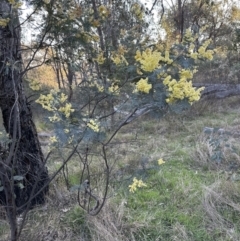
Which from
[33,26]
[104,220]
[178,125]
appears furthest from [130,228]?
[178,125]

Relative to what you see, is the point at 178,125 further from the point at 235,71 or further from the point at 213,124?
the point at 235,71

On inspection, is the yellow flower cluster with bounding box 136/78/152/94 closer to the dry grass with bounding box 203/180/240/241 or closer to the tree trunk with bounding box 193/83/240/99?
the dry grass with bounding box 203/180/240/241

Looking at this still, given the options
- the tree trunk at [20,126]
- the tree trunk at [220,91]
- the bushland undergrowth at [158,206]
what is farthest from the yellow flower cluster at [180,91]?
the tree trunk at [220,91]

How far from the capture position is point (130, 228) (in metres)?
2.19

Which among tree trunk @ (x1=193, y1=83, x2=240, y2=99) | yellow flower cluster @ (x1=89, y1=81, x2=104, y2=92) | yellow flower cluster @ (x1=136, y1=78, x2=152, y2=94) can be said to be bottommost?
tree trunk @ (x1=193, y1=83, x2=240, y2=99)

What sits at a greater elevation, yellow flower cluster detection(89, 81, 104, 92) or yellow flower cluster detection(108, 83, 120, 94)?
yellow flower cluster detection(89, 81, 104, 92)

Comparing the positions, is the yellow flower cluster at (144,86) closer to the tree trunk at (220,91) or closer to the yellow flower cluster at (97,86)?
the yellow flower cluster at (97,86)

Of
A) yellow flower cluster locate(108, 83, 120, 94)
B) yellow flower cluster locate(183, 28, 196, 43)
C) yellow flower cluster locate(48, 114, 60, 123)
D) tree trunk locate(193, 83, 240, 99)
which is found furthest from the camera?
tree trunk locate(193, 83, 240, 99)

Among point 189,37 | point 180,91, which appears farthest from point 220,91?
point 180,91

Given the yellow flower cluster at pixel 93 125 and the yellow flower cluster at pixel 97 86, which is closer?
the yellow flower cluster at pixel 93 125

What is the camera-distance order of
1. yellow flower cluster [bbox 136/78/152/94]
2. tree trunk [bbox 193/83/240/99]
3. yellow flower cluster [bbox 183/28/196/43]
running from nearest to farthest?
yellow flower cluster [bbox 136/78/152/94]
yellow flower cluster [bbox 183/28/196/43]
tree trunk [bbox 193/83/240/99]

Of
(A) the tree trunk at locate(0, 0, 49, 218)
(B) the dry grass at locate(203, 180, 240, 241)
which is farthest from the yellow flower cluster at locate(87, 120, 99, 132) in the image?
(B) the dry grass at locate(203, 180, 240, 241)

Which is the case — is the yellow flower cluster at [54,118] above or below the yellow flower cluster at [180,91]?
below

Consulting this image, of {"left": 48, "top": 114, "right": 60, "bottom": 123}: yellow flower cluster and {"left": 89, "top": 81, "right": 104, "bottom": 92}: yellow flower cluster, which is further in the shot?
{"left": 89, "top": 81, "right": 104, "bottom": 92}: yellow flower cluster
